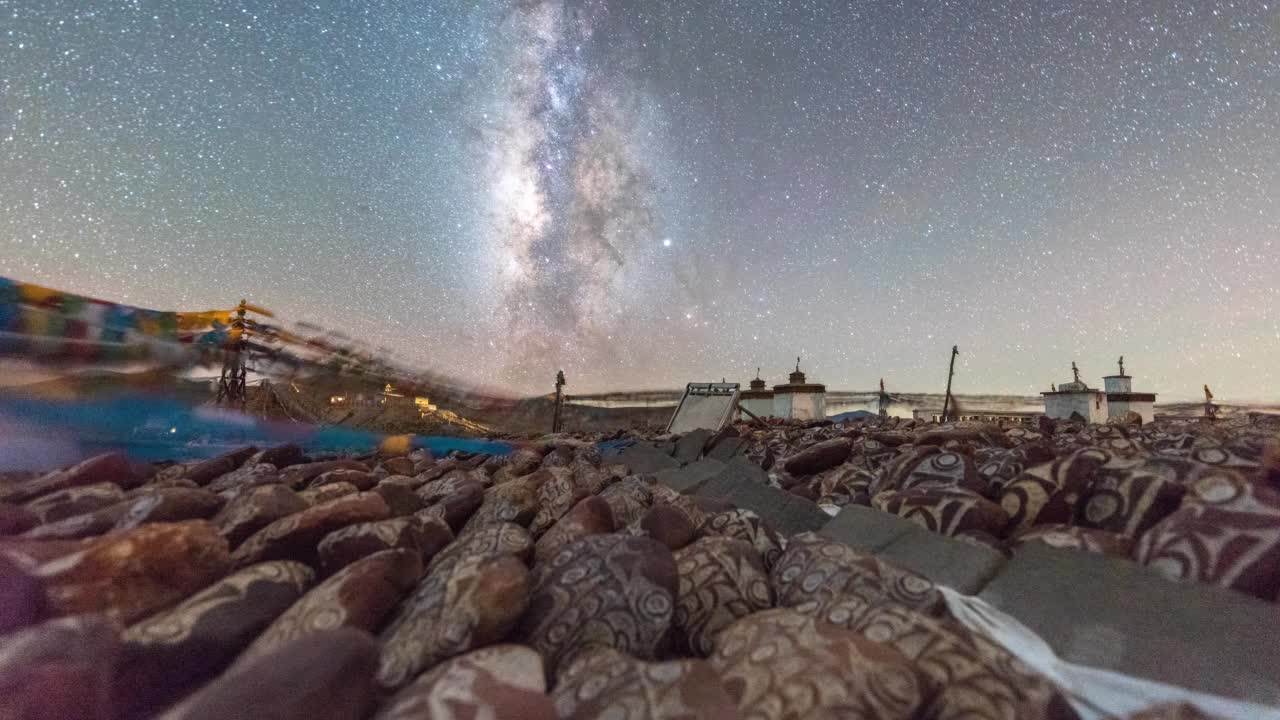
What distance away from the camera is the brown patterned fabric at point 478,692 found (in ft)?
3.46

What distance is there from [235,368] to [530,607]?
10.6 meters

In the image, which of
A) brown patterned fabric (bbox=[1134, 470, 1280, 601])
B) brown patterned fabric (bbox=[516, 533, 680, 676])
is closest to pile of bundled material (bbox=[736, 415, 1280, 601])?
brown patterned fabric (bbox=[1134, 470, 1280, 601])

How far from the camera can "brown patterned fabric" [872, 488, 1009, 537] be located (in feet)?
6.94

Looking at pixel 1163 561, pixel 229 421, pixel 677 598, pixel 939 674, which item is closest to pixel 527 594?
pixel 677 598

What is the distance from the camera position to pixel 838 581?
1695mm

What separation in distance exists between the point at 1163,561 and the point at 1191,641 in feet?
1.22

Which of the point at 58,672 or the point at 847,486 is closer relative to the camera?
the point at 58,672

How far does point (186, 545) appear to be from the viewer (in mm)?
1928

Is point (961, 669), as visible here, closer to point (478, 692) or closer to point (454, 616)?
point (478, 692)

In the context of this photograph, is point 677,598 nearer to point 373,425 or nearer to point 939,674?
point 939,674

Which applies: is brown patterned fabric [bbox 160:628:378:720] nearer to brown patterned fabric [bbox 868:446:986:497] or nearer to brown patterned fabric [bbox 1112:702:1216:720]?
brown patterned fabric [bbox 1112:702:1216:720]

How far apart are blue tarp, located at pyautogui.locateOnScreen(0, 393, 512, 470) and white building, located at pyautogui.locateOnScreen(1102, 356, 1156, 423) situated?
69.3ft

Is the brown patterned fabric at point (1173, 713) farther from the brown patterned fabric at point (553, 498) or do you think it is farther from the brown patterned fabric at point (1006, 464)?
the brown patterned fabric at point (553, 498)

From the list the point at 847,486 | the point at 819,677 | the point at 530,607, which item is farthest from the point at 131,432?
the point at 819,677
